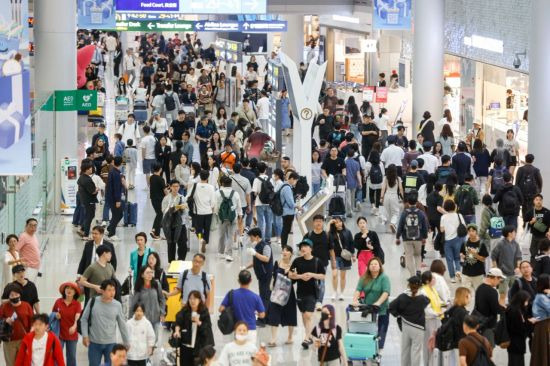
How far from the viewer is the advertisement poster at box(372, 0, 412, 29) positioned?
32.8m

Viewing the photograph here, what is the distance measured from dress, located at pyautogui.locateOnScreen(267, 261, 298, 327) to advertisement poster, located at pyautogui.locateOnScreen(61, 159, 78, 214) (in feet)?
32.4

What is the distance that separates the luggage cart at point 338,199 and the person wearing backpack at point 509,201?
3.08 metres

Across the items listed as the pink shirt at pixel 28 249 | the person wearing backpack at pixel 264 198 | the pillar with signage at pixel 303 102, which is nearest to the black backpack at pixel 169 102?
the pillar with signage at pixel 303 102

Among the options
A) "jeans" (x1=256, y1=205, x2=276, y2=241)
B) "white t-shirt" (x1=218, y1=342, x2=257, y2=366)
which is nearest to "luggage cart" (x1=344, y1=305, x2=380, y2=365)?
"white t-shirt" (x1=218, y1=342, x2=257, y2=366)

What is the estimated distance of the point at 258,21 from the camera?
Result: 40.3m

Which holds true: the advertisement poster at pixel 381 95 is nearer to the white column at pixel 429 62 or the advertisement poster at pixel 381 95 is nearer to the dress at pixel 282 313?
the white column at pixel 429 62

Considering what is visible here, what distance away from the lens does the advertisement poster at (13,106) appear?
15352 mm

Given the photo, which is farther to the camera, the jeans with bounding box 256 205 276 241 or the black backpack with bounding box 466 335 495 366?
the jeans with bounding box 256 205 276 241

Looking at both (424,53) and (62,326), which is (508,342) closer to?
(62,326)

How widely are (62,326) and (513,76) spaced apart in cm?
1698

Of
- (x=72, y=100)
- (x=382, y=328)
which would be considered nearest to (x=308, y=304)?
(x=382, y=328)

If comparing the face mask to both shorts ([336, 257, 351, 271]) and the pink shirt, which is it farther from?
the pink shirt

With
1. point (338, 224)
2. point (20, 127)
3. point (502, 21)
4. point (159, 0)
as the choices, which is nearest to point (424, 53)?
point (502, 21)

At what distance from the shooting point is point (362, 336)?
15.0 m
